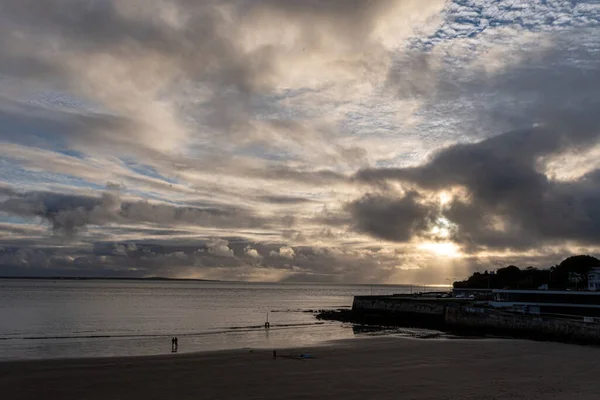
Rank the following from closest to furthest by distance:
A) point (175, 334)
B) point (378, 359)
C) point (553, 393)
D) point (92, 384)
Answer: point (553, 393), point (92, 384), point (378, 359), point (175, 334)

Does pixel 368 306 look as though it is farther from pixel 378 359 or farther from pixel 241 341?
pixel 378 359

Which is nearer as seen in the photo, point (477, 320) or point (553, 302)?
point (477, 320)

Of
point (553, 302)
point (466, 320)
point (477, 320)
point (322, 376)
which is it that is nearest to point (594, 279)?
point (553, 302)

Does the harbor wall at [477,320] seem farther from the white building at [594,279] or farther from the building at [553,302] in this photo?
the white building at [594,279]

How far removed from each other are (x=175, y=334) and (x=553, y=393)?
2057 inches

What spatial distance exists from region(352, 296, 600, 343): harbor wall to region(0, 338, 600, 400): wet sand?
10429 mm

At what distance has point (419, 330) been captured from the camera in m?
75.4

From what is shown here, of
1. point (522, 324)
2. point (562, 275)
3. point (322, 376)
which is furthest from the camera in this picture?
point (562, 275)

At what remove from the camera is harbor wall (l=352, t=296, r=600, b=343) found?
2344 inches

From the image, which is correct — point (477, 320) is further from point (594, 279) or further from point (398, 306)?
point (594, 279)

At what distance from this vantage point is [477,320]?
247ft

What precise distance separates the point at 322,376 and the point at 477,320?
47.4 metres

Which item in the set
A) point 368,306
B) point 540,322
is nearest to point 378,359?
point 540,322

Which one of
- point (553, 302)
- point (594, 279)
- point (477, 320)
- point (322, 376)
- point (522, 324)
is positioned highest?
point (594, 279)
